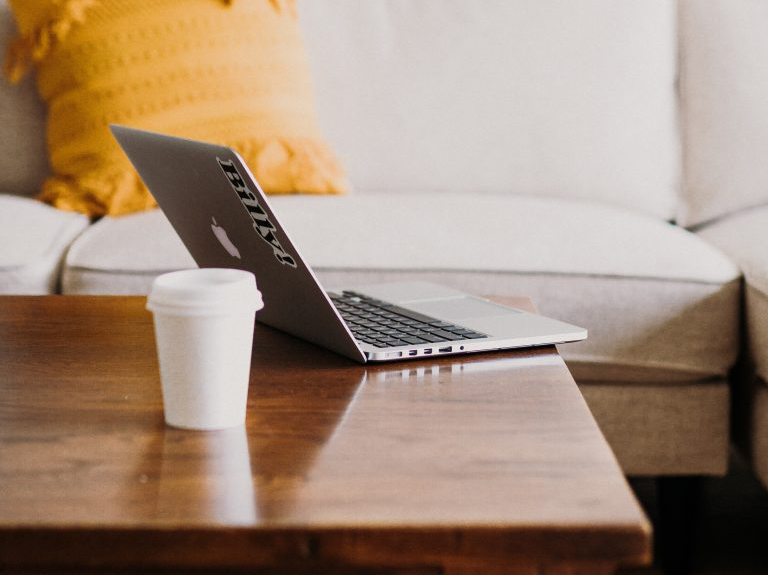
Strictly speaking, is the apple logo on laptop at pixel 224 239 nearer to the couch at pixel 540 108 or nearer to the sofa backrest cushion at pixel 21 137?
the couch at pixel 540 108

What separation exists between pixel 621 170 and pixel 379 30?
1.79 ft

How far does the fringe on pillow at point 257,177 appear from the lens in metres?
1.62

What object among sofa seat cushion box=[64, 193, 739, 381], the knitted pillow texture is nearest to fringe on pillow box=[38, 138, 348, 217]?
the knitted pillow texture

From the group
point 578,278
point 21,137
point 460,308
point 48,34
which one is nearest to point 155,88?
point 48,34

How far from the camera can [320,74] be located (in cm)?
189

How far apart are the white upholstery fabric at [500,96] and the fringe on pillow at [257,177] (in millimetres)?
152

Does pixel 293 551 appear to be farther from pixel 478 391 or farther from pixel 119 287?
pixel 119 287

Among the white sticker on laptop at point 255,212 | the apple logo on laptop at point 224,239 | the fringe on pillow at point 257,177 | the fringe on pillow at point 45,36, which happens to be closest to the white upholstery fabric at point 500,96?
the fringe on pillow at point 257,177

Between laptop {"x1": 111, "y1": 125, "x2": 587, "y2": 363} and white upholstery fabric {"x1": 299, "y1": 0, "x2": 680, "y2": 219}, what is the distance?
0.90 metres

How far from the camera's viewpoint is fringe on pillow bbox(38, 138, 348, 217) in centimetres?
162

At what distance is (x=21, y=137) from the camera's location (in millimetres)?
1849

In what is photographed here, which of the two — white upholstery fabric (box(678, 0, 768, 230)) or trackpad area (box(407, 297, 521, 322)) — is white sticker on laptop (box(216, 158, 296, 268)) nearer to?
trackpad area (box(407, 297, 521, 322))

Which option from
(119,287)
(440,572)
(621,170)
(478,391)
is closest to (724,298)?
(621,170)

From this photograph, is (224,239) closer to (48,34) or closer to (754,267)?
(754,267)
